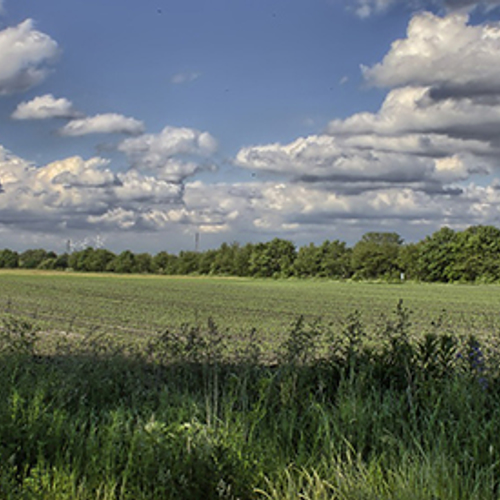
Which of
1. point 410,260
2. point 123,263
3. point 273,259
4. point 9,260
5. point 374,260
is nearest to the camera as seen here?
point 410,260

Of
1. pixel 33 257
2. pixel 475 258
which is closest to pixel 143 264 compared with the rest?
pixel 33 257

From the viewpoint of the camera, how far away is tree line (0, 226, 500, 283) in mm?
100562

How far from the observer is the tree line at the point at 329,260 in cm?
10056

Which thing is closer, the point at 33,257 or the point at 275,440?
the point at 275,440

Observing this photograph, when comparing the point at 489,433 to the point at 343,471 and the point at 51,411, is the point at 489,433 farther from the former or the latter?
the point at 51,411

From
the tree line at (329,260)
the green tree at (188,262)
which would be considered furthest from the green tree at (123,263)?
the green tree at (188,262)

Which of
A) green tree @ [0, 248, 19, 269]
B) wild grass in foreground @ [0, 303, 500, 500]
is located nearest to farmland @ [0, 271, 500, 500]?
wild grass in foreground @ [0, 303, 500, 500]

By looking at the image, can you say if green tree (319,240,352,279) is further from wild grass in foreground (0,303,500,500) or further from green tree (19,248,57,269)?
wild grass in foreground (0,303,500,500)

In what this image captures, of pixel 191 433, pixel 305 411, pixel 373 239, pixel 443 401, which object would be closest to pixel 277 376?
pixel 305 411

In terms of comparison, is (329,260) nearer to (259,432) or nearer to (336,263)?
(336,263)

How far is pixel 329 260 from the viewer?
119 meters

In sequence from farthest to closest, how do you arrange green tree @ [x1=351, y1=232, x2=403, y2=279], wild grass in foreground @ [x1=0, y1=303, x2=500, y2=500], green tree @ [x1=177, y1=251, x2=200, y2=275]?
green tree @ [x1=177, y1=251, x2=200, y2=275] → green tree @ [x1=351, y1=232, x2=403, y2=279] → wild grass in foreground @ [x1=0, y1=303, x2=500, y2=500]

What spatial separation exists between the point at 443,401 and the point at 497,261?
96.1 meters

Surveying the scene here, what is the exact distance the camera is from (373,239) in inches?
5044
